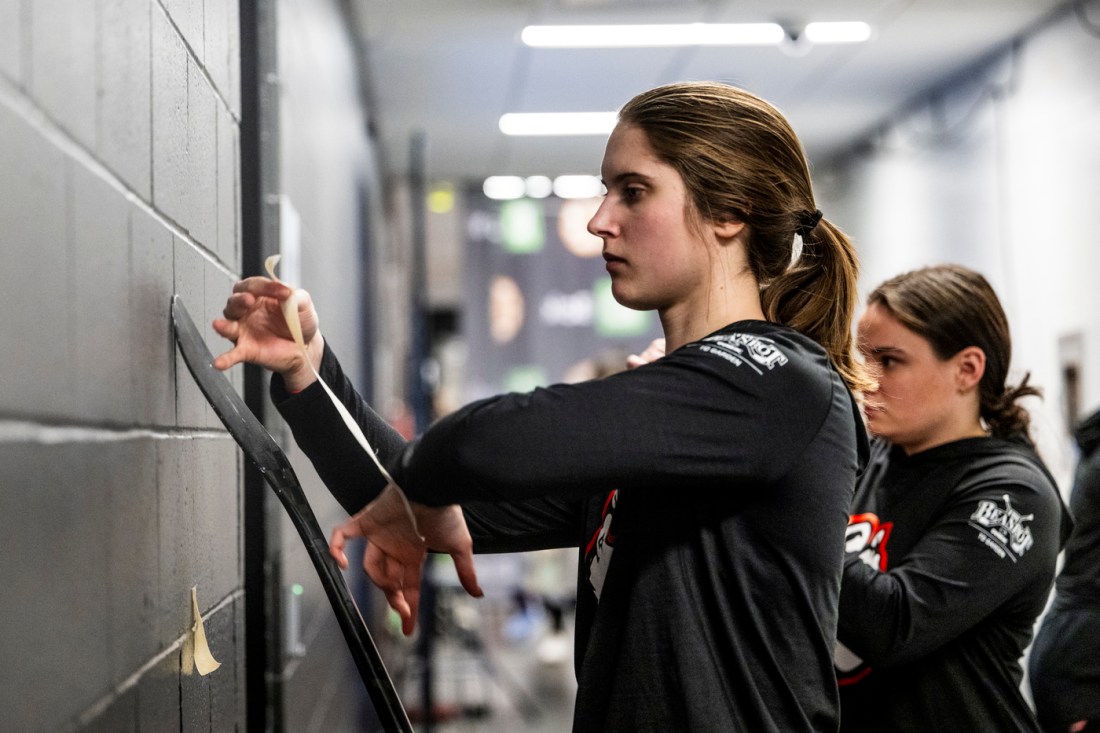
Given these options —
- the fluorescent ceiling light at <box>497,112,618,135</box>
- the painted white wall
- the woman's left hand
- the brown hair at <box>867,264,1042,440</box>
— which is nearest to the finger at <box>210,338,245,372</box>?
the woman's left hand

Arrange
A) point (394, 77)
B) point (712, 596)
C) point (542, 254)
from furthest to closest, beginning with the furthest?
1. point (542, 254)
2. point (394, 77)
3. point (712, 596)

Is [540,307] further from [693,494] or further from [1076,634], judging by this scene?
[693,494]

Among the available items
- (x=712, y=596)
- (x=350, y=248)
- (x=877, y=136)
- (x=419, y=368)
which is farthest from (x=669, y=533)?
(x=877, y=136)

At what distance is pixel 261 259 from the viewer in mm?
1594

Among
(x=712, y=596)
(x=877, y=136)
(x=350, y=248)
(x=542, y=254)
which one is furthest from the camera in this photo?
(x=542, y=254)

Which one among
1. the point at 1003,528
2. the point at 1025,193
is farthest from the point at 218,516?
the point at 1025,193

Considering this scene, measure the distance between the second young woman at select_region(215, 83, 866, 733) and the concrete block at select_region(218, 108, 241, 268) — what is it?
272 mm

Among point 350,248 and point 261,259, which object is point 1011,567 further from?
point 350,248

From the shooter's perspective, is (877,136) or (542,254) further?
(542,254)

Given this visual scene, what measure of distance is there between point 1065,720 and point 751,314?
3.69ft

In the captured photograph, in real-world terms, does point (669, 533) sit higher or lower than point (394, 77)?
lower

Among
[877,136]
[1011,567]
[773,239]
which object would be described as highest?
[877,136]

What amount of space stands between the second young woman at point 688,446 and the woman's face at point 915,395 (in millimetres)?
489

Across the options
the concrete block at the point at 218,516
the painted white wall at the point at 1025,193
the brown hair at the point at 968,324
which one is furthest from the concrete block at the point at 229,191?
the painted white wall at the point at 1025,193
